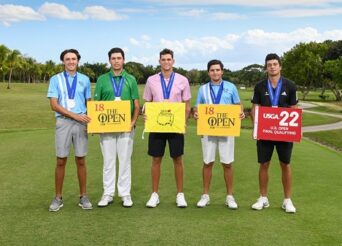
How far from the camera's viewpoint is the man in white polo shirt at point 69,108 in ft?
18.9

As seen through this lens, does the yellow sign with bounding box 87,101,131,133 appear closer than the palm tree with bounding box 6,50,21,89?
Yes

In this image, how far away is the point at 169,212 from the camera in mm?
5621

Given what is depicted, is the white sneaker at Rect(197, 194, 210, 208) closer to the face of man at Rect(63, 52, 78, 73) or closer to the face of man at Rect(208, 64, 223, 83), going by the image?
the face of man at Rect(208, 64, 223, 83)

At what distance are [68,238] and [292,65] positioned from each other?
62516 mm

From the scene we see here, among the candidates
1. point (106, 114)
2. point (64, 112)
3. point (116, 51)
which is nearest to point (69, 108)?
point (64, 112)

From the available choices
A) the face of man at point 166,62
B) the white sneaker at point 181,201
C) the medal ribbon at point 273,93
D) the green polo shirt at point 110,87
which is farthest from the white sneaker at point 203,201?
the face of man at point 166,62

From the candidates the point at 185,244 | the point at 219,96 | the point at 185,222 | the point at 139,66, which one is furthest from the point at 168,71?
the point at 139,66

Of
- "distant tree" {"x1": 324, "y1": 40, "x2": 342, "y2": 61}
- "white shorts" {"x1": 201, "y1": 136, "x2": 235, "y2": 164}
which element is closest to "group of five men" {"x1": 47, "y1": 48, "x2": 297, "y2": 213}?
"white shorts" {"x1": 201, "y1": 136, "x2": 235, "y2": 164}

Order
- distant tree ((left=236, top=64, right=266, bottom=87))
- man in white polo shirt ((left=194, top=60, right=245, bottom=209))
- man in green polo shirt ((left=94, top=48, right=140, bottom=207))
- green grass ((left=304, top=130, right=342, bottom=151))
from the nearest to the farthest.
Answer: man in green polo shirt ((left=94, top=48, right=140, bottom=207)) → man in white polo shirt ((left=194, top=60, right=245, bottom=209)) → green grass ((left=304, top=130, right=342, bottom=151)) → distant tree ((left=236, top=64, right=266, bottom=87))

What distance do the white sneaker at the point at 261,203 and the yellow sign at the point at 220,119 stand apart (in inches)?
36.1

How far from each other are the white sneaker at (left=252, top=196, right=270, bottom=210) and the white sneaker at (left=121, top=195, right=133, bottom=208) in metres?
1.62

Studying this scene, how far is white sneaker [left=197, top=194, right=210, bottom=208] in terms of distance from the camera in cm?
592

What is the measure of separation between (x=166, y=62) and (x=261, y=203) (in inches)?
88.0

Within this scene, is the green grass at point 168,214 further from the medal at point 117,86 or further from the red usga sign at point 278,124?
the medal at point 117,86
